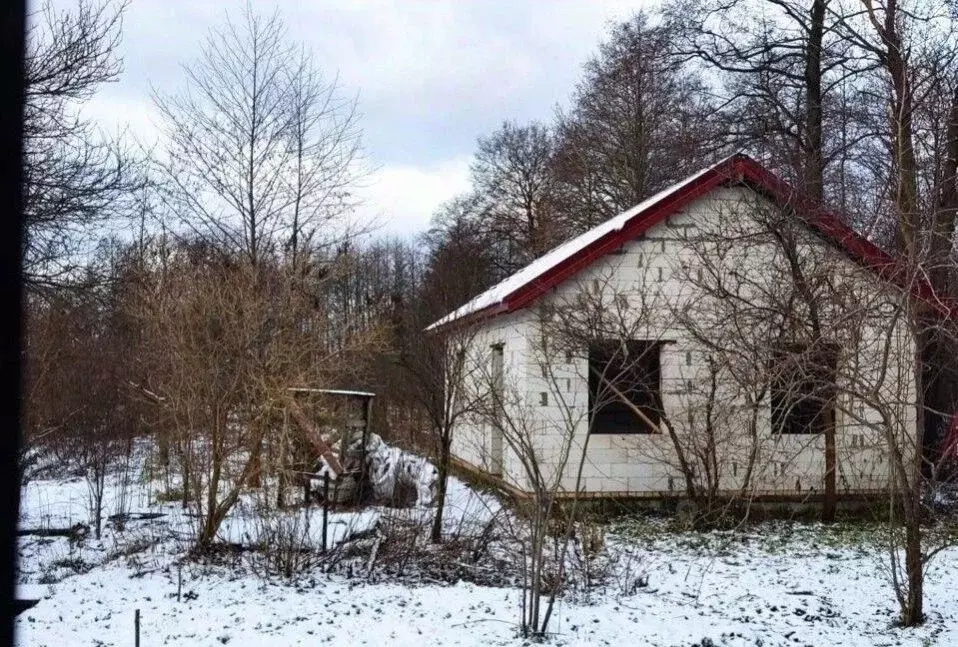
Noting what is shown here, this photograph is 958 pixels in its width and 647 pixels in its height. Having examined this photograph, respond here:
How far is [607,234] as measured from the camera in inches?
441

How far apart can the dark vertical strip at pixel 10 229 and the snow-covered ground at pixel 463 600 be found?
927mm

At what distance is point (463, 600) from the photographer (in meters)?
6.91

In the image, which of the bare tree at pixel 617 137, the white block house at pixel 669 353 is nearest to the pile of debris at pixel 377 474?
the white block house at pixel 669 353

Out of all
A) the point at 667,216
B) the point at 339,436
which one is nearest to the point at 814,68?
the point at 667,216

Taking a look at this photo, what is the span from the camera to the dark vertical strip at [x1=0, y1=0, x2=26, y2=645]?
8008 millimetres

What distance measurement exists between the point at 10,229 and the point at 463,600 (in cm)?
573

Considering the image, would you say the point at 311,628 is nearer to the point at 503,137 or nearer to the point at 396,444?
the point at 396,444

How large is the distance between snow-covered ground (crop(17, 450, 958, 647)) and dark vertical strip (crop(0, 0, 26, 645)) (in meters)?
0.93

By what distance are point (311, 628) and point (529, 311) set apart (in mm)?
6034

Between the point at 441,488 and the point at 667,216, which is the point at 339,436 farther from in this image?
the point at 667,216

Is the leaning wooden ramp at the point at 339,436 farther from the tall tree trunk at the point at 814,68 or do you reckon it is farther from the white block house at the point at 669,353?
the tall tree trunk at the point at 814,68

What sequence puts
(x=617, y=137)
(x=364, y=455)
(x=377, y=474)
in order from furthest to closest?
(x=617, y=137)
(x=377, y=474)
(x=364, y=455)

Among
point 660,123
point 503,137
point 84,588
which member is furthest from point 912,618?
point 503,137

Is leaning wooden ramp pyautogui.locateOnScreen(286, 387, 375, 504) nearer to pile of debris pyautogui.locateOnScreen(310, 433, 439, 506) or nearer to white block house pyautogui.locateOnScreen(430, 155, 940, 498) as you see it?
pile of debris pyautogui.locateOnScreen(310, 433, 439, 506)
